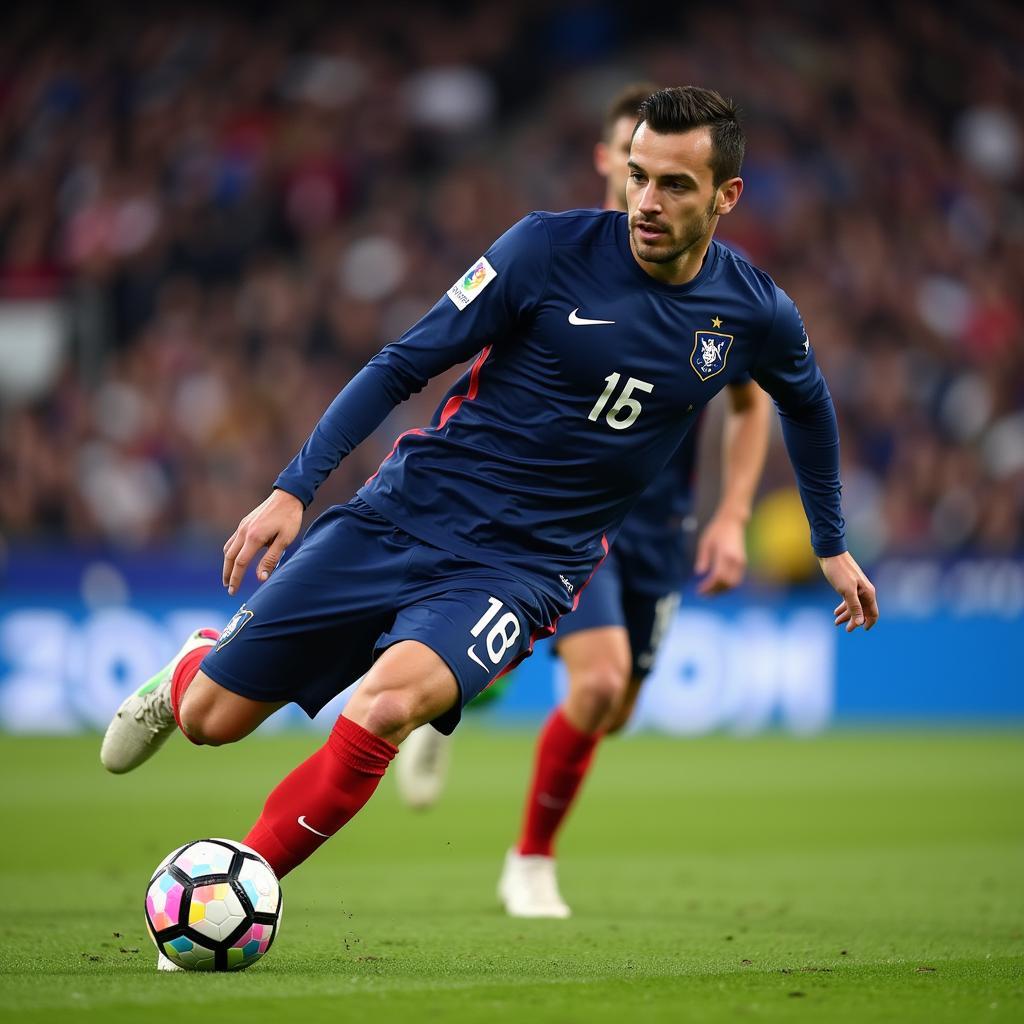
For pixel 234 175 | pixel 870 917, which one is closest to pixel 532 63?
pixel 234 175

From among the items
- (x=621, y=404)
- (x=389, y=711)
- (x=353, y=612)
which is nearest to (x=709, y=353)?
(x=621, y=404)

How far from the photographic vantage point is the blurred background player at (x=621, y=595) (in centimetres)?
619

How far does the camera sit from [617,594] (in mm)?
6449

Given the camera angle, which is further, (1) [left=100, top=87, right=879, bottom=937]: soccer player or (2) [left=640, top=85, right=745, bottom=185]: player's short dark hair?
(2) [left=640, top=85, right=745, bottom=185]: player's short dark hair

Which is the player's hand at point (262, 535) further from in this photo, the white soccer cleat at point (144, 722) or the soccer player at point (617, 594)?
the soccer player at point (617, 594)

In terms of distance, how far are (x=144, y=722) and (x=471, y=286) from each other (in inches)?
64.7

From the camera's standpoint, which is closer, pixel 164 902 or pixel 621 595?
pixel 164 902

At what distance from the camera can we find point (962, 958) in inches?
187

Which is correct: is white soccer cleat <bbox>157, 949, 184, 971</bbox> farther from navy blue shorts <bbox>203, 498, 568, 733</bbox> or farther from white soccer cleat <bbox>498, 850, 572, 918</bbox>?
white soccer cleat <bbox>498, 850, 572, 918</bbox>

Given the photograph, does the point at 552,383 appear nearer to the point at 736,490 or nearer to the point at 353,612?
the point at 353,612

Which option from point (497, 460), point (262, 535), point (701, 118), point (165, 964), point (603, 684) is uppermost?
point (701, 118)

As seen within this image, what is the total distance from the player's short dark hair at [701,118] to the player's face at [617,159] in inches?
63.6

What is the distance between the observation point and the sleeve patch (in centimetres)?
446

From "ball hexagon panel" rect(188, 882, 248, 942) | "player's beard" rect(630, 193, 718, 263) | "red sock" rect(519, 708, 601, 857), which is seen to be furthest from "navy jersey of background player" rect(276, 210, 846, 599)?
"red sock" rect(519, 708, 601, 857)
